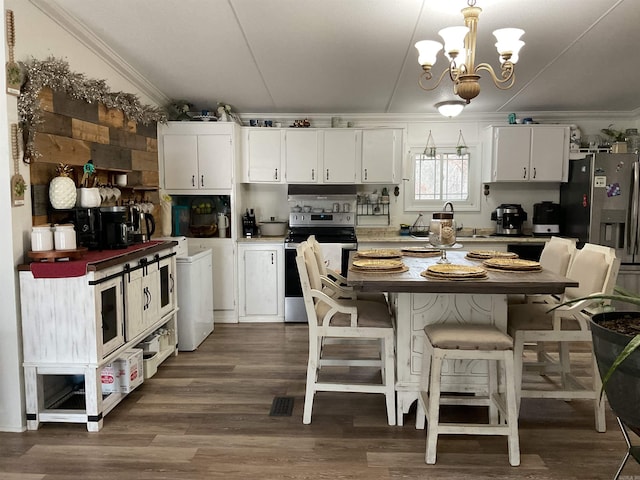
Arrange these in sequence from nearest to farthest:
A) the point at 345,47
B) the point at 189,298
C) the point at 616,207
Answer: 1. the point at 345,47
2. the point at 189,298
3. the point at 616,207

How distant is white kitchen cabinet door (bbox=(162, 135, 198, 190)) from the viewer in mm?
4758

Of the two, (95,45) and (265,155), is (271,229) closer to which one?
(265,155)

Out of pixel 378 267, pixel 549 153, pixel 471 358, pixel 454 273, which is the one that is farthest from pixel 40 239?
pixel 549 153

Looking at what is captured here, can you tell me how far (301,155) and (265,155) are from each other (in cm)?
40

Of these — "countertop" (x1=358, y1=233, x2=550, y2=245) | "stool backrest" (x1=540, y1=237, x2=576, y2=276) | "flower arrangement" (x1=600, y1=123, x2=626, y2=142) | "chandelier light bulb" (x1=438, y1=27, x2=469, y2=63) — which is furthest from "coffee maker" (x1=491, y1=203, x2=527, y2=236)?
"chandelier light bulb" (x1=438, y1=27, x2=469, y2=63)

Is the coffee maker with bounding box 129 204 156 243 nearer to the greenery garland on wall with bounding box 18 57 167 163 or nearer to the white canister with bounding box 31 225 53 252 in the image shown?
the white canister with bounding box 31 225 53 252

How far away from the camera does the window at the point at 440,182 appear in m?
5.50

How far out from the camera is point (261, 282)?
4953mm

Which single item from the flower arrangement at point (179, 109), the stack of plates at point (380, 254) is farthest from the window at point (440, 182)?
the flower arrangement at point (179, 109)

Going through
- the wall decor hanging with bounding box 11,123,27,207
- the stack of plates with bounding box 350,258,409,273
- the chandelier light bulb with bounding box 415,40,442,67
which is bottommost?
Answer: the stack of plates with bounding box 350,258,409,273

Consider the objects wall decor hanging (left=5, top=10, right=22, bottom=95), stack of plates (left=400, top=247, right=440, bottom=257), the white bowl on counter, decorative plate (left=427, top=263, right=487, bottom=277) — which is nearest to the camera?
decorative plate (left=427, top=263, right=487, bottom=277)

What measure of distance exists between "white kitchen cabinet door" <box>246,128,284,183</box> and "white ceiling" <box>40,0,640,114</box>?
0.36 m

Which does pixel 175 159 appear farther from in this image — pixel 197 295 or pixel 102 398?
pixel 102 398

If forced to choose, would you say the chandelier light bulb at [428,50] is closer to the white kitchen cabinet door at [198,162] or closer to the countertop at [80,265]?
the countertop at [80,265]
